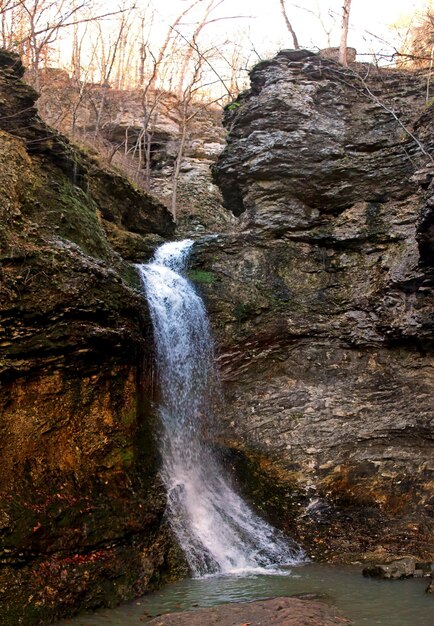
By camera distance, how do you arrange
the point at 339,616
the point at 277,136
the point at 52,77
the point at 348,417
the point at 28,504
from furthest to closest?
the point at 52,77
the point at 277,136
the point at 348,417
the point at 28,504
the point at 339,616

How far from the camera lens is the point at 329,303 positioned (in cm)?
1073

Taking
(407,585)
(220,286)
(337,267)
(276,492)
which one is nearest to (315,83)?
(337,267)

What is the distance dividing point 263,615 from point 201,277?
23.7 ft

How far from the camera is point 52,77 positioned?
1966 cm

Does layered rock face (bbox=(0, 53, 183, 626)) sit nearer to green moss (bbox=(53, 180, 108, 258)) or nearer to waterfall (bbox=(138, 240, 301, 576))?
green moss (bbox=(53, 180, 108, 258))

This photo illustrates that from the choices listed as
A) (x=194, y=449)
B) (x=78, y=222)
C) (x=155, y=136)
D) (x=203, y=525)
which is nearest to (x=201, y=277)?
(x=78, y=222)

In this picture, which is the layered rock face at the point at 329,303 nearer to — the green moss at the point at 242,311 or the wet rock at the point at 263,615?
the green moss at the point at 242,311

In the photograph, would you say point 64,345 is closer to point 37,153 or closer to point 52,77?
point 37,153

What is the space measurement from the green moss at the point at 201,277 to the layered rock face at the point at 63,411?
2.84m

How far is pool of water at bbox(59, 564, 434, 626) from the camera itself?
5.30 m

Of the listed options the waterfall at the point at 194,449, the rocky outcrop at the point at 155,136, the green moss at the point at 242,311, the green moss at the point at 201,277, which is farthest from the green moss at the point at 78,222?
the rocky outcrop at the point at 155,136

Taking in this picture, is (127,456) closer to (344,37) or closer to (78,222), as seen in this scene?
(78,222)

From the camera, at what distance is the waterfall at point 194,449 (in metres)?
7.57

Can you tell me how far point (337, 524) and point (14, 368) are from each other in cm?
558
